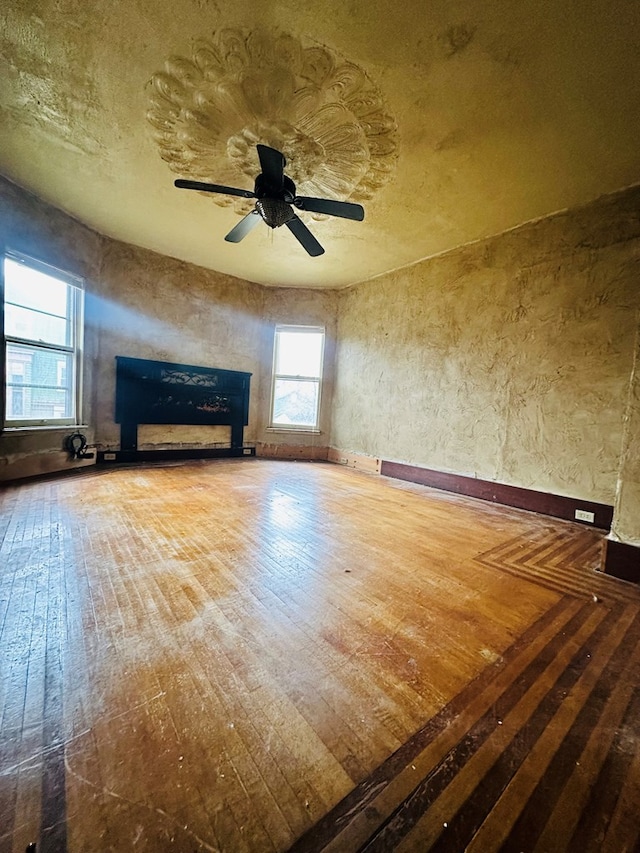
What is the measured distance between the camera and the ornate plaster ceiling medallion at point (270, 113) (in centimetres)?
202

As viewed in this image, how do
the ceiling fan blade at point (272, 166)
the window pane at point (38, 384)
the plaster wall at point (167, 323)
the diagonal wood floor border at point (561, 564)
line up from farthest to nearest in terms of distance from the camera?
1. the plaster wall at point (167, 323)
2. the window pane at point (38, 384)
3. the ceiling fan blade at point (272, 166)
4. the diagonal wood floor border at point (561, 564)

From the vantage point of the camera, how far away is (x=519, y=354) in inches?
141

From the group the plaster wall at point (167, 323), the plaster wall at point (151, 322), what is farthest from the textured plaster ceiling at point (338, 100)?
A: the plaster wall at point (167, 323)

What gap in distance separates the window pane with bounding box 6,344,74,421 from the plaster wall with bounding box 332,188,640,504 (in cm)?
430

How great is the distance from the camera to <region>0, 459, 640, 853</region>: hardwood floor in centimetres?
78

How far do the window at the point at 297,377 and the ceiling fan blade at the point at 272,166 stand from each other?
11.2ft

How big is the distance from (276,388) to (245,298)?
169cm

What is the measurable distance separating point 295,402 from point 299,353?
92 cm

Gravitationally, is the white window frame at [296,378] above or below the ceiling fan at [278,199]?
below

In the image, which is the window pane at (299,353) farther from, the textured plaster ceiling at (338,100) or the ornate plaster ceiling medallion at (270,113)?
the ornate plaster ceiling medallion at (270,113)

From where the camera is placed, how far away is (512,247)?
367cm

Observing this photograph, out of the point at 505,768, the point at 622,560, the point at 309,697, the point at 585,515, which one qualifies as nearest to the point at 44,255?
the point at 309,697

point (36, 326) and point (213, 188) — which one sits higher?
point (213, 188)

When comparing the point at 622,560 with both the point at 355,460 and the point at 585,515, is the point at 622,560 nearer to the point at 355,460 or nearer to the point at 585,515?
the point at 585,515
